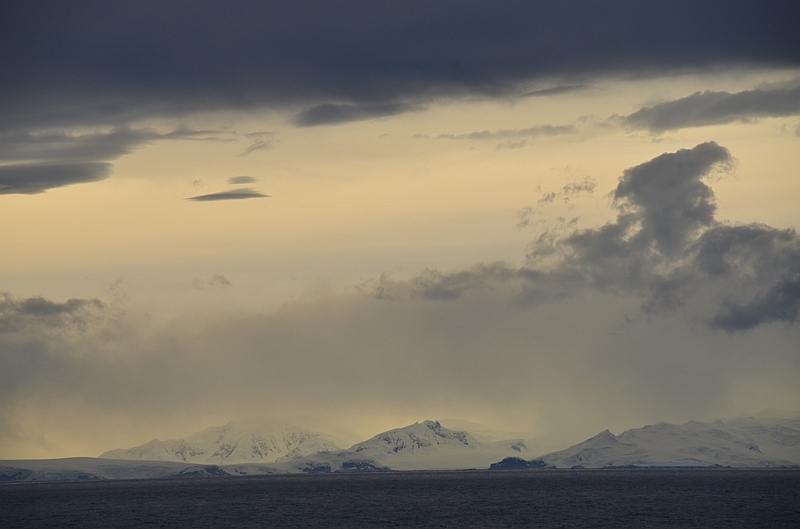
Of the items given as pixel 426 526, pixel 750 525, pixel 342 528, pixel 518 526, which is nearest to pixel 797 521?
pixel 750 525

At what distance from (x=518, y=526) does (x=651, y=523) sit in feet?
84.8

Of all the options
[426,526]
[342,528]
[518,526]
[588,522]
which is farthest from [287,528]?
[588,522]

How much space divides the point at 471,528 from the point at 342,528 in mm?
24858

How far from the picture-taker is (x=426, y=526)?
644 ft

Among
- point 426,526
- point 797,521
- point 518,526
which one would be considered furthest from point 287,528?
point 797,521

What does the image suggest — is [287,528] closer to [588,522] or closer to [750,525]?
[588,522]

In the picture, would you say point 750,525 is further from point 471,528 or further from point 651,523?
point 471,528

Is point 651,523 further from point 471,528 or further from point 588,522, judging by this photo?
point 471,528

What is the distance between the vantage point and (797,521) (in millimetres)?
191000

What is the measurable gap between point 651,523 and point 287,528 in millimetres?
70433

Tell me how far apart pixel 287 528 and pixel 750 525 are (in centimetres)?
8785

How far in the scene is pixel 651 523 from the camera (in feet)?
637

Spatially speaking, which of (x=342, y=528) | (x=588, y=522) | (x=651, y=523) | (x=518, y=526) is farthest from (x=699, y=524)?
(x=342, y=528)

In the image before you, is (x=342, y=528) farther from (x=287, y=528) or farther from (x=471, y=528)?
(x=471, y=528)
